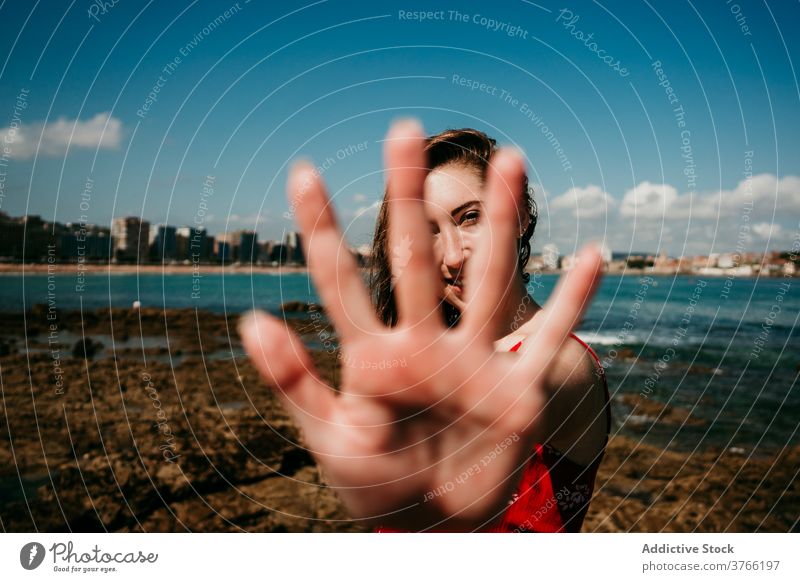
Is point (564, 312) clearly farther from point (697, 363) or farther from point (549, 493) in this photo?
point (697, 363)

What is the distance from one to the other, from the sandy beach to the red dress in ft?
8.86

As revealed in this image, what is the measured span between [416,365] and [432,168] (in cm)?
78

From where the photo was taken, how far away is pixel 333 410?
0.55 metres

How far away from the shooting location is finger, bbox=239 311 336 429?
52 centimetres

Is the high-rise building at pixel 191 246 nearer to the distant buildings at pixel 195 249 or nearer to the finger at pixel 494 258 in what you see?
the distant buildings at pixel 195 249

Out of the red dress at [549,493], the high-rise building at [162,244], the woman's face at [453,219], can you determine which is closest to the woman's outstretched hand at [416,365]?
the woman's face at [453,219]

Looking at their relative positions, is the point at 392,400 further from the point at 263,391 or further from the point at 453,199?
the point at 263,391

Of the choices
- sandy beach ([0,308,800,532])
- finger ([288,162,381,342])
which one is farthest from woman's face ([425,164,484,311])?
sandy beach ([0,308,800,532])

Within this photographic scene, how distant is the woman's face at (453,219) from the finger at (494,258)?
434 mm

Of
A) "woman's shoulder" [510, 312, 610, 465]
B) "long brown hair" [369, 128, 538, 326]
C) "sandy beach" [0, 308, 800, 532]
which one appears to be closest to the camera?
"woman's shoulder" [510, 312, 610, 465]

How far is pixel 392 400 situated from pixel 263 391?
288 inches
